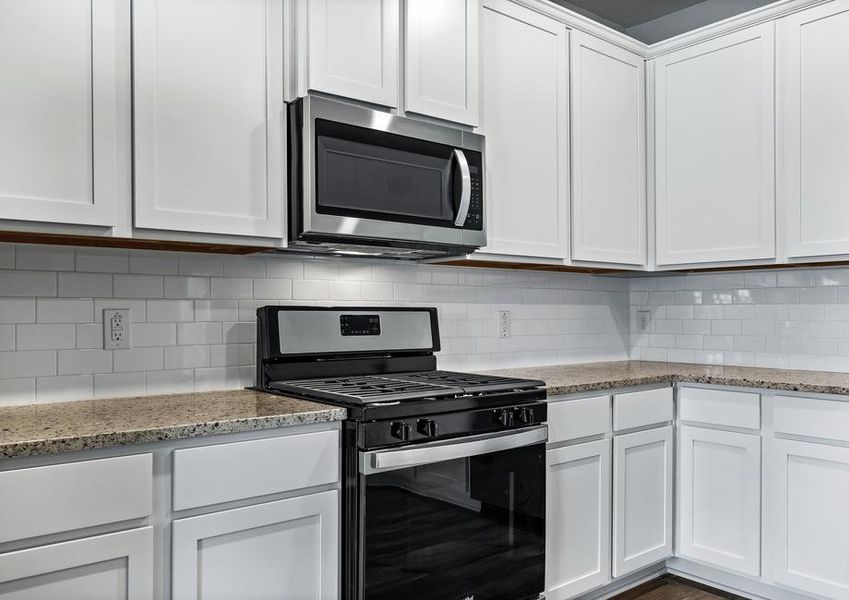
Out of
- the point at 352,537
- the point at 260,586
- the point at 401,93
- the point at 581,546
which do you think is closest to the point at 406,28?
the point at 401,93

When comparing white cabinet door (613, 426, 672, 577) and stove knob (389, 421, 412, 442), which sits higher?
stove knob (389, 421, 412, 442)

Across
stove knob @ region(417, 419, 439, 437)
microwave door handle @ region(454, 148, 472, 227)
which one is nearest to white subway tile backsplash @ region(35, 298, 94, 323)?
stove knob @ region(417, 419, 439, 437)

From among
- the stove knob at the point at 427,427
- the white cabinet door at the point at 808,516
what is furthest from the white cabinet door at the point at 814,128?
the stove knob at the point at 427,427

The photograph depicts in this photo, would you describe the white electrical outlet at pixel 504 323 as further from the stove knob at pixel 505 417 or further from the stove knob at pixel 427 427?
the stove knob at pixel 427 427

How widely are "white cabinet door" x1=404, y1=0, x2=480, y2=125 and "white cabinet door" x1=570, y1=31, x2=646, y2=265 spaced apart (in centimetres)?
65

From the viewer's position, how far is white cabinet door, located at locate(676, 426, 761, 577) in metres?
2.70

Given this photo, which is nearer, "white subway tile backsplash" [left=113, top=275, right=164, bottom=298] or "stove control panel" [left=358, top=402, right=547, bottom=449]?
"stove control panel" [left=358, top=402, right=547, bottom=449]

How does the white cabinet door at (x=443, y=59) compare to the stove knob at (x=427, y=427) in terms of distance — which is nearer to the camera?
the stove knob at (x=427, y=427)

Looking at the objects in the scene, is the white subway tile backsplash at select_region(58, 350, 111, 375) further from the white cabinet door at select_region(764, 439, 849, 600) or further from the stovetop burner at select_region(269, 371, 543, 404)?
the white cabinet door at select_region(764, 439, 849, 600)

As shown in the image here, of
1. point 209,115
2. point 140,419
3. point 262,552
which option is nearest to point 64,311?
point 140,419

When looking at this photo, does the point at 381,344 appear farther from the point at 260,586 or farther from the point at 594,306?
the point at 594,306

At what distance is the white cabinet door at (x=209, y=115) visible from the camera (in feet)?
6.05

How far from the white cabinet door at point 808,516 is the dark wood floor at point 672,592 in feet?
1.02

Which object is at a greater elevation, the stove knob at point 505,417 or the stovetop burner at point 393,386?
the stovetop burner at point 393,386
